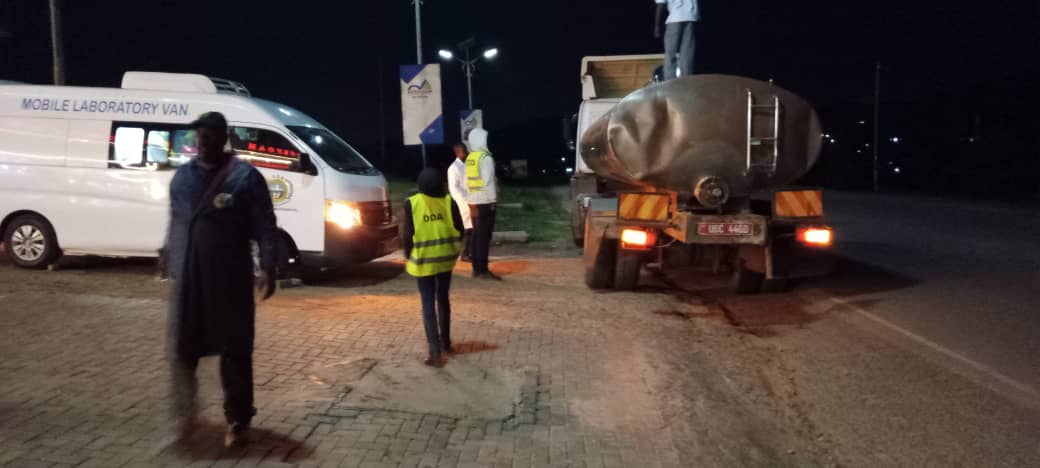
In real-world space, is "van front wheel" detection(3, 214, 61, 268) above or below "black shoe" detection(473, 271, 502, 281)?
above

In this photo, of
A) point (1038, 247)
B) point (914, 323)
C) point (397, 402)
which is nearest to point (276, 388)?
point (397, 402)

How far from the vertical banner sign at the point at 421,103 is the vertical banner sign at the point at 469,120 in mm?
5518

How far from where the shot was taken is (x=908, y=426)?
18.3 ft

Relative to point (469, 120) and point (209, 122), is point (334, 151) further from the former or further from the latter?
point (469, 120)

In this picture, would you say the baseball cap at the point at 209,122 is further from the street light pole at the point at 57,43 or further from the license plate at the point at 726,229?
the street light pole at the point at 57,43

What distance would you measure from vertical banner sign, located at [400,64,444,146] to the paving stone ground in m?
6.24

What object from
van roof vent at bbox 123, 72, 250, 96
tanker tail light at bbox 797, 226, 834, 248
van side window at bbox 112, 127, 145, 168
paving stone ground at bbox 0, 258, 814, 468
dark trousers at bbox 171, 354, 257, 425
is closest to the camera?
dark trousers at bbox 171, 354, 257, 425

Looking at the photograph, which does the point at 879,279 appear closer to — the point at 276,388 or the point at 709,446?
the point at 709,446

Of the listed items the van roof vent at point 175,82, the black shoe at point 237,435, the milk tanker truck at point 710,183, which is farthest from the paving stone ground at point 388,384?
the van roof vent at point 175,82

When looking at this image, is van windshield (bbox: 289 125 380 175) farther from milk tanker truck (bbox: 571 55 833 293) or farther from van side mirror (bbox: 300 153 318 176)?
milk tanker truck (bbox: 571 55 833 293)

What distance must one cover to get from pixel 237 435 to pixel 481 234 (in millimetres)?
6736

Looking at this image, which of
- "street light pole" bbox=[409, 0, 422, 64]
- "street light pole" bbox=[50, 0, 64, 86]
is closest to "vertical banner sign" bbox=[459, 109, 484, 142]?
"street light pole" bbox=[409, 0, 422, 64]

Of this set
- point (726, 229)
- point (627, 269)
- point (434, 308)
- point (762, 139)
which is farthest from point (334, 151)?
point (762, 139)

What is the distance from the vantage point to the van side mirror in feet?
32.5
